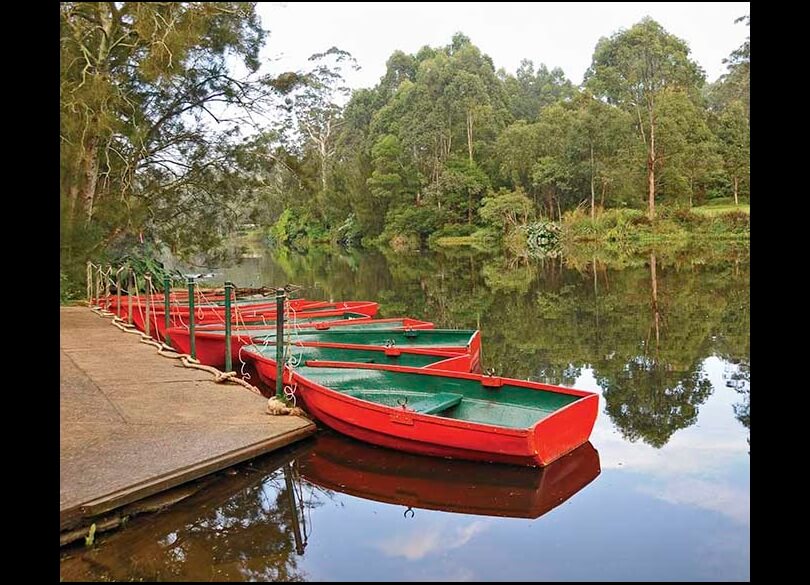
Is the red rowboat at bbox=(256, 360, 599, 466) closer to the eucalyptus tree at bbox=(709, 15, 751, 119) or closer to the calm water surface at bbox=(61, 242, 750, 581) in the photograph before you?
the calm water surface at bbox=(61, 242, 750, 581)

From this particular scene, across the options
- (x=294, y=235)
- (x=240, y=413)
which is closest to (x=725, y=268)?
(x=240, y=413)

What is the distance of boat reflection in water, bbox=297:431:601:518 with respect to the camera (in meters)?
5.16

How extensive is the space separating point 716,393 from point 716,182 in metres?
32.2

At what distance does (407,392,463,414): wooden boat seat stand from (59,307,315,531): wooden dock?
956 millimetres

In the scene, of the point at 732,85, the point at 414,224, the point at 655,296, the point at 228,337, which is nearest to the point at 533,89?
the point at 732,85

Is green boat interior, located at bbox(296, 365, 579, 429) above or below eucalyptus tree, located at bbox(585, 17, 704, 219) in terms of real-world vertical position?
below

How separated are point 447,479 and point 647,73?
108ft

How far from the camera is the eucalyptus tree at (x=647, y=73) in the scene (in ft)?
111

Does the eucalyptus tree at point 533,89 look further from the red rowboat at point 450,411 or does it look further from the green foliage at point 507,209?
the red rowboat at point 450,411

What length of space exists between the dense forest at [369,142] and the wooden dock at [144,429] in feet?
8.55

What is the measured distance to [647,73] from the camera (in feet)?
112

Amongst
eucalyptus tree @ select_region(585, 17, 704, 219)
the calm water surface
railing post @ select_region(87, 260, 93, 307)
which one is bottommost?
the calm water surface

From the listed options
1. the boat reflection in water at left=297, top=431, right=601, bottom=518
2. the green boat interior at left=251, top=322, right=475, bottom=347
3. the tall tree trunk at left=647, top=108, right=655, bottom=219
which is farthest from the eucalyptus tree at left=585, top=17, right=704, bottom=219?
the boat reflection in water at left=297, top=431, right=601, bottom=518

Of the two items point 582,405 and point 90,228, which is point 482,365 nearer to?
point 582,405
